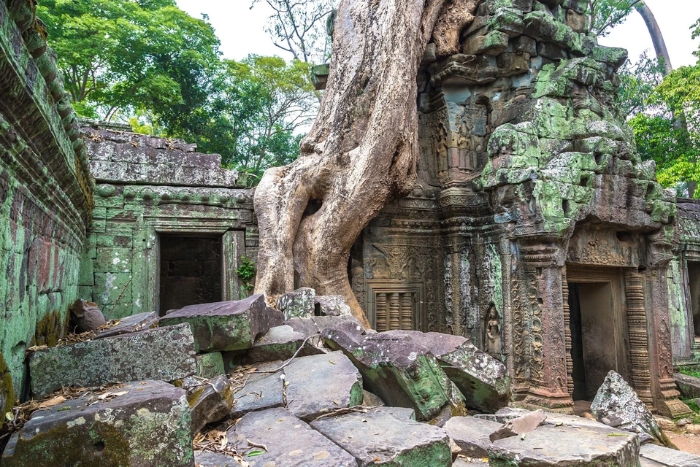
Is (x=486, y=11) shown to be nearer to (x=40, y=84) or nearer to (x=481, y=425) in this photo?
(x=481, y=425)

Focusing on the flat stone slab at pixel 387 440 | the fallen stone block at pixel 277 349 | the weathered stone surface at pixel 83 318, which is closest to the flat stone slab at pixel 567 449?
the flat stone slab at pixel 387 440

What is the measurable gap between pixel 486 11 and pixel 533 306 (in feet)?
14.9

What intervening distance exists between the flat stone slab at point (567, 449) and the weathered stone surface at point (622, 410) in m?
2.17

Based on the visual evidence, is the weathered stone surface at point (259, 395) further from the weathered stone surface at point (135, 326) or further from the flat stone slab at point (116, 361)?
the weathered stone surface at point (135, 326)

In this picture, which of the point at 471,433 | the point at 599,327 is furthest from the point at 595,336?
the point at 471,433

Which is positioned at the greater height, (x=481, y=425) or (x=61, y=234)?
(x=61, y=234)

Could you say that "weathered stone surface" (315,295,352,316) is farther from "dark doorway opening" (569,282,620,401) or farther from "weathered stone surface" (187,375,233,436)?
"dark doorway opening" (569,282,620,401)

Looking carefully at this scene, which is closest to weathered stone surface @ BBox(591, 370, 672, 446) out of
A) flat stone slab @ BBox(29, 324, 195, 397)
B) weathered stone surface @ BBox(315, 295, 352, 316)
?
weathered stone surface @ BBox(315, 295, 352, 316)

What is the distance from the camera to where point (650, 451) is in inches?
138

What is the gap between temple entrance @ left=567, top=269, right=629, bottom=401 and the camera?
7777 millimetres

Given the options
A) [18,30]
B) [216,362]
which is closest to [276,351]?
[216,362]

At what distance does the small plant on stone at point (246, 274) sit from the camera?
263 inches

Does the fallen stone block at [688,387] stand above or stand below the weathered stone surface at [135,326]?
below

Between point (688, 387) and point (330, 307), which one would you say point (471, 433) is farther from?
point (688, 387)
